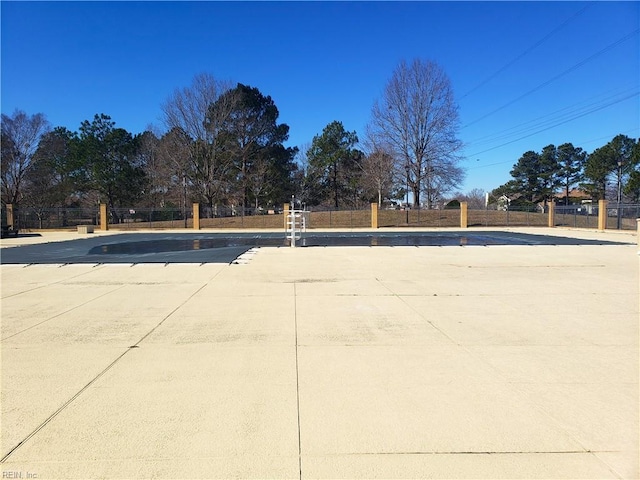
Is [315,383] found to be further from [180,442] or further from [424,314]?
[424,314]

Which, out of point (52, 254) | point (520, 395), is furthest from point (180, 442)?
point (52, 254)

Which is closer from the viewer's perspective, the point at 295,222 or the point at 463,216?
the point at 295,222

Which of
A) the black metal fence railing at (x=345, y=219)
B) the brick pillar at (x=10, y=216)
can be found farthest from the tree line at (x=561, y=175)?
the brick pillar at (x=10, y=216)

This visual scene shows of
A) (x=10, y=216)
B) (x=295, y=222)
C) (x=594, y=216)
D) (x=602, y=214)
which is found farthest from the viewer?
(x=594, y=216)

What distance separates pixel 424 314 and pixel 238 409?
4.34 m

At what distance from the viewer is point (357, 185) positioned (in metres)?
60.8

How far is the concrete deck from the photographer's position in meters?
3.08

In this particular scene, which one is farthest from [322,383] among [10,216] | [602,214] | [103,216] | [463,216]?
[10,216]

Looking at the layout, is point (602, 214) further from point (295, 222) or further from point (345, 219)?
point (295, 222)

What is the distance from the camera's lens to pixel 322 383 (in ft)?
14.5

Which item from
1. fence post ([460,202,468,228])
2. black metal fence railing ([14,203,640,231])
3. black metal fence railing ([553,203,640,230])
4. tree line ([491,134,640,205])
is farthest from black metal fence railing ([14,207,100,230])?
tree line ([491,134,640,205])

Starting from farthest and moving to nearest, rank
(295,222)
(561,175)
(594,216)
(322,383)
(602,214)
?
(561,175) < (594,216) < (602,214) < (295,222) < (322,383)

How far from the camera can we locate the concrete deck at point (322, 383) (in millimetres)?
3076

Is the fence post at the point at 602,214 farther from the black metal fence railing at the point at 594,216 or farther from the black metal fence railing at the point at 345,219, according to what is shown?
the black metal fence railing at the point at 345,219
